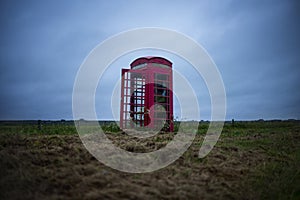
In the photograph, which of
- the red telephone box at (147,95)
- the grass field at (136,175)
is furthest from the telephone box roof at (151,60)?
the grass field at (136,175)

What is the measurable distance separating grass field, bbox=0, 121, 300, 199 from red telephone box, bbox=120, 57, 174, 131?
3.35 metres

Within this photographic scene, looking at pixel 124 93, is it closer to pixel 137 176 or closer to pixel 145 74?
pixel 145 74

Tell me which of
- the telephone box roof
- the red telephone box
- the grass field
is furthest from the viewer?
the telephone box roof

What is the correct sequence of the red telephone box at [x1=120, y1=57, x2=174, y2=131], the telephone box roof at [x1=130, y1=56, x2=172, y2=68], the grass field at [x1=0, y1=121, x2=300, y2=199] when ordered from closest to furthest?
the grass field at [x1=0, y1=121, x2=300, y2=199], the red telephone box at [x1=120, y1=57, x2=174, y2=131], the telephone box roof at [x1=130, y1=56, x2=172, y2=68]

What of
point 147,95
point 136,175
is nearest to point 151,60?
point 147,95

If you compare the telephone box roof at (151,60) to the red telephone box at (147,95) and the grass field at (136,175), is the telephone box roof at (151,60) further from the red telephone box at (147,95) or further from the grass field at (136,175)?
the grass field at (136,175)

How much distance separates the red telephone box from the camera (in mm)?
9414

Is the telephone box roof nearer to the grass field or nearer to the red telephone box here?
the red telephone box

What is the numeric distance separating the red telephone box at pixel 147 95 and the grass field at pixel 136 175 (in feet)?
11.0

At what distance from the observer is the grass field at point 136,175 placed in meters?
3.47

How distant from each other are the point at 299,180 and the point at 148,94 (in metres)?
5.73

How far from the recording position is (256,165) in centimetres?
540

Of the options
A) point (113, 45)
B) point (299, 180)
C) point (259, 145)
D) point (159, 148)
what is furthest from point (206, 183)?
point (113, 45)

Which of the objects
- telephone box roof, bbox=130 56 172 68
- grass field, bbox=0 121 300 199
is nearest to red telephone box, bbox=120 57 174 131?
telephone box roof, bbox=130 56 172 68
